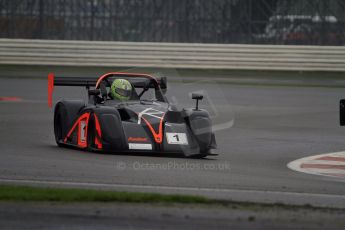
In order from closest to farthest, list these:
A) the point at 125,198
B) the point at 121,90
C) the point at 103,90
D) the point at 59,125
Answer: the point at 125,198 < the point at 121,90 < the point at 103,90 < the point at 59,125

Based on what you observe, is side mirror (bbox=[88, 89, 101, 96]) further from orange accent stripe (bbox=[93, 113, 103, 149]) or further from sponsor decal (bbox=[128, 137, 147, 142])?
sponsor decal (bbox=[128, 137, 147, 142])

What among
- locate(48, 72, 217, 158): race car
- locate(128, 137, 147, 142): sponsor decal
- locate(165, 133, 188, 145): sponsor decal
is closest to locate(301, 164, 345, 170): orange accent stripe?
locate(48, 72, 217, 158): race car

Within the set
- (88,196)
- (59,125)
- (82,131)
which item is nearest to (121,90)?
(82,131)

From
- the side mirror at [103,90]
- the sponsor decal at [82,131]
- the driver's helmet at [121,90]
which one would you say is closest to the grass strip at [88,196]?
the sponsor decal at [82,131]

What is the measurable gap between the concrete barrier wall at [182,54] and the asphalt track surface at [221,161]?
25.8ft

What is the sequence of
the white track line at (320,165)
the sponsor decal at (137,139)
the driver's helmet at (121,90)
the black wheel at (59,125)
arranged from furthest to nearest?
the black wheel at (59,125)
the driver's helmet at (121,90)
the sponsor decal at (137,139)
the white track line at (320,165)

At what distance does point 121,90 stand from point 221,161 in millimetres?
2130

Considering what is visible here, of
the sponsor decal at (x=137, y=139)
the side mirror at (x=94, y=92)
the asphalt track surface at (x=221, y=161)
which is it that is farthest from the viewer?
the side mirror at (x=94, y=92)

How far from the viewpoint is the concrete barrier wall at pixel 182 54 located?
1142 inches

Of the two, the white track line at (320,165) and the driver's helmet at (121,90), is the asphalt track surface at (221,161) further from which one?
the driver's helmet at (121,90)

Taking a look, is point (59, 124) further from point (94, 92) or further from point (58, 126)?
point (94, 92)

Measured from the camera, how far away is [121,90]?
44.4 ft

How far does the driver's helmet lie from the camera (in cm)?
1354

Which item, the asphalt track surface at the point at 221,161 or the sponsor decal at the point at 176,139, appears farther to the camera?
the sponsor decal at the point at 176,139
